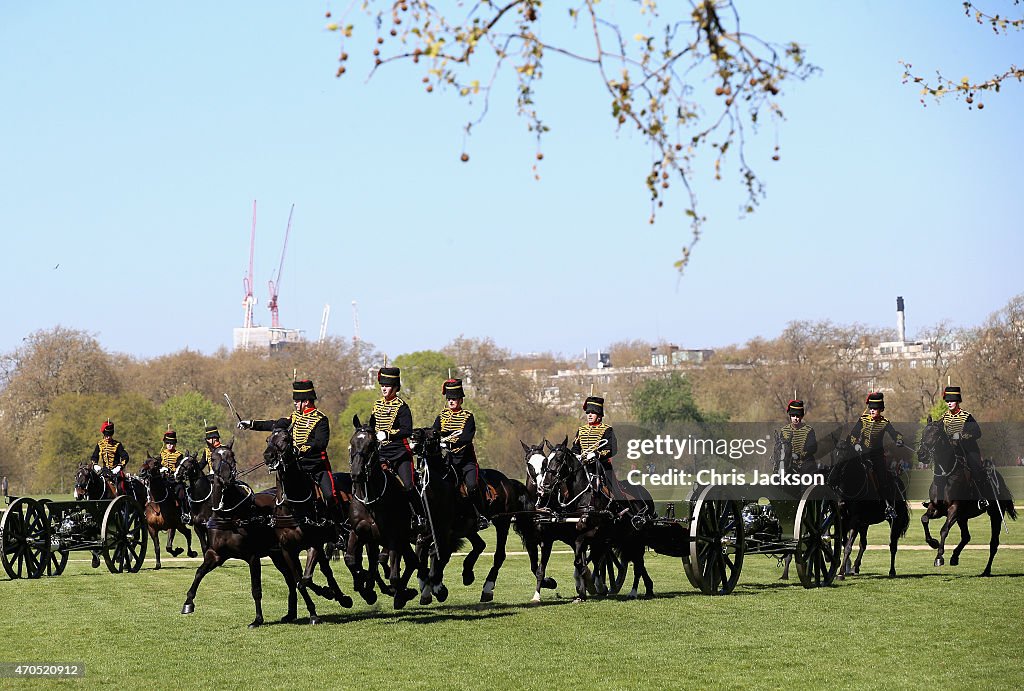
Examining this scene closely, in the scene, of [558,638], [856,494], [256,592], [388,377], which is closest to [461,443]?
[388,377]

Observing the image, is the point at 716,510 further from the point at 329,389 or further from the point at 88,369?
the point at 329,389

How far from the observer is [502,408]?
84.9 metres

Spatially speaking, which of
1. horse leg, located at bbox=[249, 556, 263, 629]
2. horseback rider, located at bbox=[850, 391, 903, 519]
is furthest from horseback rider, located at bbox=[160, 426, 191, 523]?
horseback rider, located at bbox=[850, 391, 903, 519]

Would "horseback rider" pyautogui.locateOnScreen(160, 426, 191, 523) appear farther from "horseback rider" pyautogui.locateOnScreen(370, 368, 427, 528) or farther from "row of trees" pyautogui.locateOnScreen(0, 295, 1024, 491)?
"row of trees" pyautogui.locateOnScreen(0, 295, 1024, 491)

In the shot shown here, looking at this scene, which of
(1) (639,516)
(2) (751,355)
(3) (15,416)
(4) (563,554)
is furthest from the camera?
(2) (751,355)

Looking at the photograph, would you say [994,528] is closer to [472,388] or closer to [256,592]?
A: [256,592]

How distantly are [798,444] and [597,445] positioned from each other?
108 inches

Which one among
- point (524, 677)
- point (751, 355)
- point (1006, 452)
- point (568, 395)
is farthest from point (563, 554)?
point (751, 355)

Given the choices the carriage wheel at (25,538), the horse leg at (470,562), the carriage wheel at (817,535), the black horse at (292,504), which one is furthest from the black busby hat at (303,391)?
the carriage wheel at (25,538)

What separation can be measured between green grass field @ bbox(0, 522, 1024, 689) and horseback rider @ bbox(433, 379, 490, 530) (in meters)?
1.16

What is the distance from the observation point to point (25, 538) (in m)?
20.7

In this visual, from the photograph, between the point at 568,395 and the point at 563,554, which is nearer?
the point at 563,554

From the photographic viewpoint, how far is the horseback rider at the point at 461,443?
1650cm

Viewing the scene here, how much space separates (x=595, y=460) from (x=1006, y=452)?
3911cm
